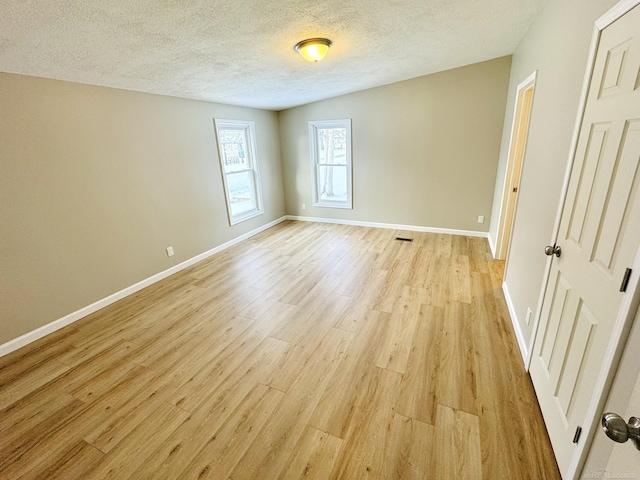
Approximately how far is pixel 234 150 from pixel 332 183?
1.98 m

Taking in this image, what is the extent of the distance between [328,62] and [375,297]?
8.61 ft

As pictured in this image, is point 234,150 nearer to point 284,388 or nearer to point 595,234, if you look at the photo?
point 284,388

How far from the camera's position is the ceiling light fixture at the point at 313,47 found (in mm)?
2436

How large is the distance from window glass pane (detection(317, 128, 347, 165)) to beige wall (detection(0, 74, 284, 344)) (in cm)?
207

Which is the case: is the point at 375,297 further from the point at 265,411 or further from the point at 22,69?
the point at 22,69

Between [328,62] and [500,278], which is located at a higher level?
[328,62]

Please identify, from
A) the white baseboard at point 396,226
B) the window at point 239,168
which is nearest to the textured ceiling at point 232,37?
the window at point 239,168

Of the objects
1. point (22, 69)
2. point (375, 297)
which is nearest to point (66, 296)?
point (22, 69)

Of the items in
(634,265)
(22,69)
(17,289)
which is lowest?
(17,289)

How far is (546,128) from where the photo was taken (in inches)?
78.8

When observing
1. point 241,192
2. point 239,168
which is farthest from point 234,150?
point 241,192

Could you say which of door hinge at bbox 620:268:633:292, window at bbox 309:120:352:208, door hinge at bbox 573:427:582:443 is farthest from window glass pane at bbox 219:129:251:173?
door hinge at bbox 573:427:582:443

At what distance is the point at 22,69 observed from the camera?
2.20m

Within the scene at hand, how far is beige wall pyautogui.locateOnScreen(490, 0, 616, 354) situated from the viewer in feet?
5.13
